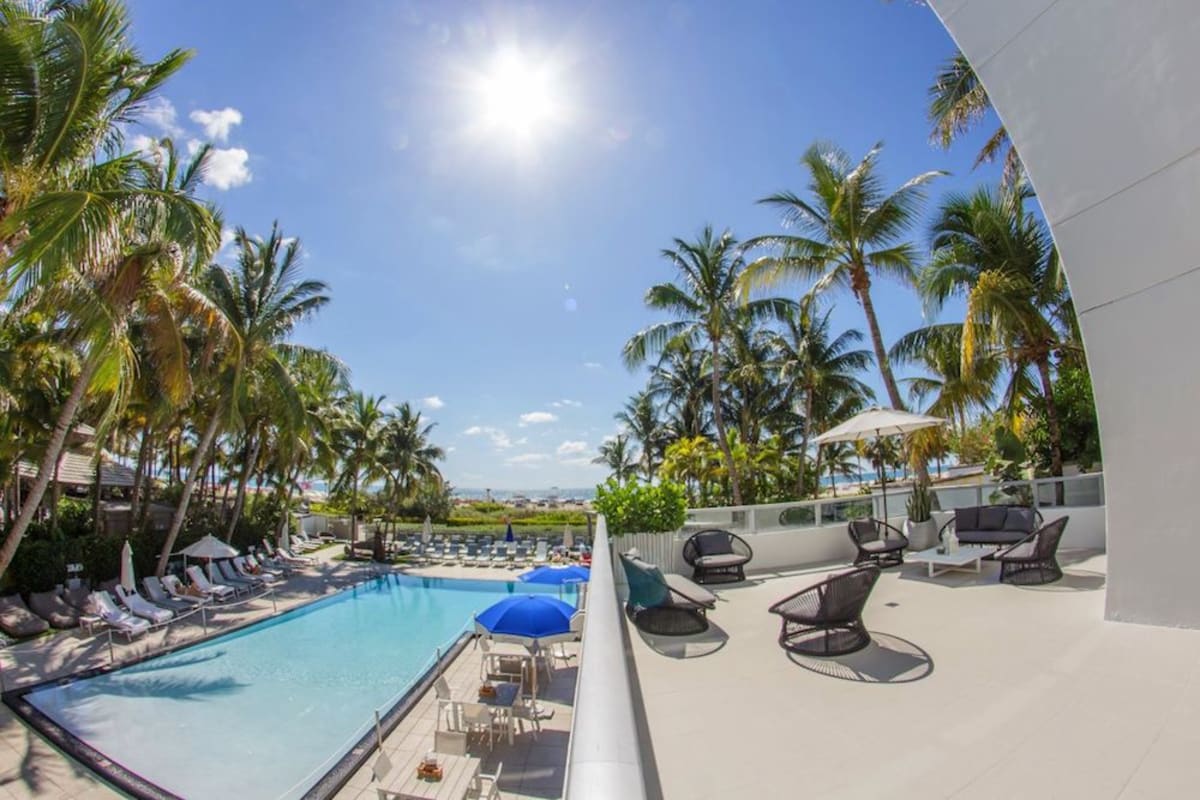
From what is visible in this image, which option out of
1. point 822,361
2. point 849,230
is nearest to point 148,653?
point 849,230

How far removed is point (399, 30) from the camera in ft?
23.3

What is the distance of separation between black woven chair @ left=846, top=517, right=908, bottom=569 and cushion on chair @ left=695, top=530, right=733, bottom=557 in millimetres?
2008

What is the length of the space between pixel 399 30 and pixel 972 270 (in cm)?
1237

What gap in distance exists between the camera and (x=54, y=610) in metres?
12.2

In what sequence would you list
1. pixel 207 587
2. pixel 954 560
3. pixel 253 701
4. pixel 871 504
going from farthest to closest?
pixel 207 587, pixel 253 701, pixel 871 504, pixel 954 560

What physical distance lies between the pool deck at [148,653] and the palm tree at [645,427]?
23104 millimetres

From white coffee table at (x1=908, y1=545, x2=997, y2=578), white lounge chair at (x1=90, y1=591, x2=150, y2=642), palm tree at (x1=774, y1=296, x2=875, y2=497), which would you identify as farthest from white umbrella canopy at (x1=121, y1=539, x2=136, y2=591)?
palm tree at (x1=774, y1=296, x2=875, y2=497)

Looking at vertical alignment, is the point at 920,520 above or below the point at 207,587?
above

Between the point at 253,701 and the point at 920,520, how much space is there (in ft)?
41.6

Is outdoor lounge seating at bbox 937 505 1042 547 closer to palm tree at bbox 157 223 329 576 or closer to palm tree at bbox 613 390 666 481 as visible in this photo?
palm tree at bbox 157 223 329 576

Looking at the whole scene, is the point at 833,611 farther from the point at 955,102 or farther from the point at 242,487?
the point at 242,487

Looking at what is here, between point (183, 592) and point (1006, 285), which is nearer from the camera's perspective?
point (1006, 285)

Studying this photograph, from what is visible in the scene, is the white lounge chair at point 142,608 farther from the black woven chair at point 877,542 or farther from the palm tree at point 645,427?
the palm tree at point 645,427

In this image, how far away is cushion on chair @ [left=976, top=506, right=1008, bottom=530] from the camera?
26.9 feet
